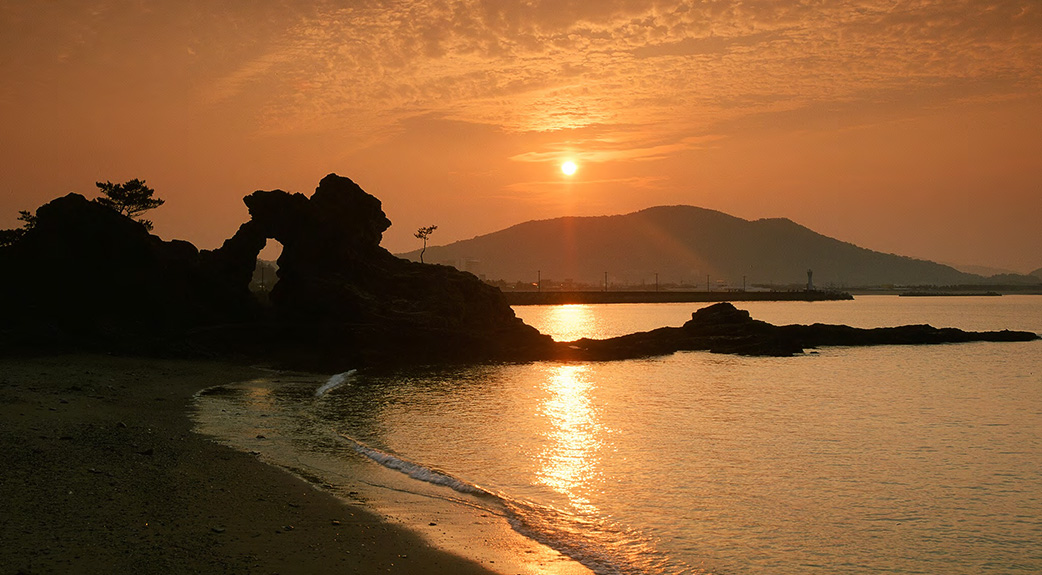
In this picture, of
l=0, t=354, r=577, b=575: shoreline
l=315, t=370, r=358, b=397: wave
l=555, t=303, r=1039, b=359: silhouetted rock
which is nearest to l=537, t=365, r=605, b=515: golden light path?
l=0, t=354, r=577, b=575: shoreline

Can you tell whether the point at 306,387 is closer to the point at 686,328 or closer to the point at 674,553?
the point at 674,553

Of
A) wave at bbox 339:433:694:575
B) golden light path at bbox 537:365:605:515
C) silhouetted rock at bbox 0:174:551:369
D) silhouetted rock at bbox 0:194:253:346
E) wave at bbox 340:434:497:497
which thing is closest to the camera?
wave at bbox 339:433:694:575

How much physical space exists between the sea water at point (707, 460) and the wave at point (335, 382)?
32 cm

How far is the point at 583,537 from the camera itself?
542 inches

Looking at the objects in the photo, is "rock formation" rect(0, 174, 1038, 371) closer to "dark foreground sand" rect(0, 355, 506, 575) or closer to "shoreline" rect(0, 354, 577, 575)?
"shoreline" rect(0, 354, 577, 575)

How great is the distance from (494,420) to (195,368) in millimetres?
19154

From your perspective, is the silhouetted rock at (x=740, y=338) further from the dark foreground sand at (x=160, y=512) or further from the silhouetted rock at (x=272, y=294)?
the dark foreground sand at (x=160, y=512)

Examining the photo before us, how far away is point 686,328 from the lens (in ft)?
235

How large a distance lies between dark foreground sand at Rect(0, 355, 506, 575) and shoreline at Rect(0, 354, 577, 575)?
0.02 m

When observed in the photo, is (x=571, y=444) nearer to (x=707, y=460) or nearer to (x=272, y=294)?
(x=707, y=460)

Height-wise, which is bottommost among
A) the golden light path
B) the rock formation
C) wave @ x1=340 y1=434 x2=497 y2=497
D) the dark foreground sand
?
the golden light path

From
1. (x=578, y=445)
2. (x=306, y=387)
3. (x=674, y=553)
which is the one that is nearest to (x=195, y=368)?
(x=306, y=387)

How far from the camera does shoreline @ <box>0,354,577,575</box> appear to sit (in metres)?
10.3

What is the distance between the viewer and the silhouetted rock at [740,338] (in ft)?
210
